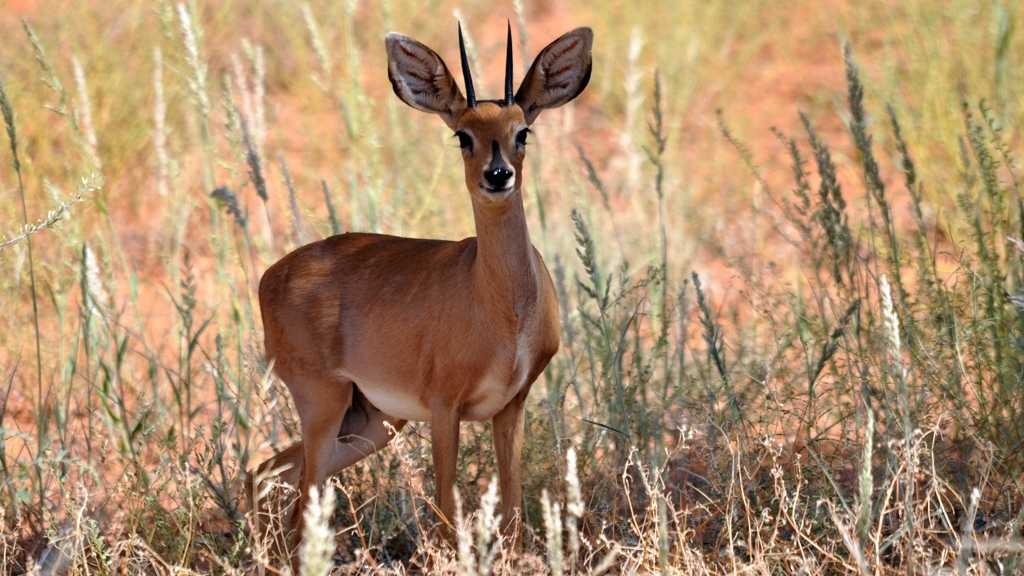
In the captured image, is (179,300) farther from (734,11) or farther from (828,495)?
(734,11)

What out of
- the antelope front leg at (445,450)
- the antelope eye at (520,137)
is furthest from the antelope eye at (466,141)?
the antelope front leg at (445,450)

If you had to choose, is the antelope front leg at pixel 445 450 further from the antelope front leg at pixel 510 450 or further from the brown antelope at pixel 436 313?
the antelope front leg at pixel 510 450

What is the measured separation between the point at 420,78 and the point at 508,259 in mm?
734

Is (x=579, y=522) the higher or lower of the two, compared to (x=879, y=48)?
lower

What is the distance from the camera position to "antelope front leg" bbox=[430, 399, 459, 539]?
14.7 feet

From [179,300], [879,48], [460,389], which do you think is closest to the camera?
[460,389]

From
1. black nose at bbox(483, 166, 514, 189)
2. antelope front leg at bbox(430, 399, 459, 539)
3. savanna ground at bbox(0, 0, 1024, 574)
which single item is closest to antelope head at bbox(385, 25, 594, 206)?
black nose at bbox(483, 166, 514, 189)

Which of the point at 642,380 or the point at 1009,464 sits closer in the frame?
the point at 1009,464

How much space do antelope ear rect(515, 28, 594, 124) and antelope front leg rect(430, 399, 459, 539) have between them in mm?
987

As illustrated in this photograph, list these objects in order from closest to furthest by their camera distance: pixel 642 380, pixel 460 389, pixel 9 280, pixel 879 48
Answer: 1. pixel 460 389
2. pixel 642 380
3. pixel 9 280
4. pixel 879 48

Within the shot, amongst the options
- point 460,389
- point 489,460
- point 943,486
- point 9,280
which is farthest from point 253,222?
point 943,486

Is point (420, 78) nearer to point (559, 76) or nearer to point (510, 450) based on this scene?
point (559, 76)

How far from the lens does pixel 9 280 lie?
6156 millimetres

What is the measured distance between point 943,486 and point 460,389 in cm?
160
